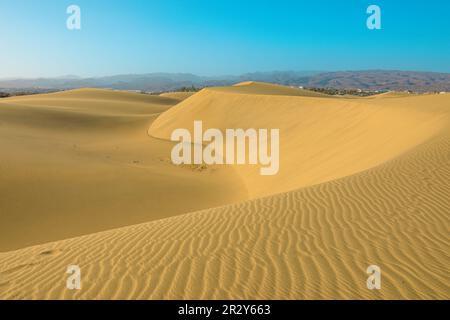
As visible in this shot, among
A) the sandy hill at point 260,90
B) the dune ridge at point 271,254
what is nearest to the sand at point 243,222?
the dune ridge at point 271,254

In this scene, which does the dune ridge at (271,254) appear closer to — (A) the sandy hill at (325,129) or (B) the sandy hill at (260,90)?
(A) the sandy hill at (325,129)

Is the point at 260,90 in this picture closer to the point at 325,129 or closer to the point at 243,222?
the point at 325,129

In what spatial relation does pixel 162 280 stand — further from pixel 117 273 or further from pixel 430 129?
pixel 430 129

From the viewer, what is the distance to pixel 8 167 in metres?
12.9

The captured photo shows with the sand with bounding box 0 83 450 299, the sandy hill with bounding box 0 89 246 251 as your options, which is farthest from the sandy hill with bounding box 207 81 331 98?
the sand with bounding box 0 83 450 299

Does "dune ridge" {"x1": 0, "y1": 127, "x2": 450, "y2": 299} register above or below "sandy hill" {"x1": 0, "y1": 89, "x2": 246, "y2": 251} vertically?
above

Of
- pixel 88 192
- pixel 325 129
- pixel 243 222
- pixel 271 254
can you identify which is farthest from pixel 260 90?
pixel 271 254

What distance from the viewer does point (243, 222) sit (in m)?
6.18

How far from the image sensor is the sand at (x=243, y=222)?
4.05m

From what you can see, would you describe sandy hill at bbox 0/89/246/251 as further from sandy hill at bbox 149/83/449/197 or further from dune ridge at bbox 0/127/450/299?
dune ridge at bbox 0/127/450/299

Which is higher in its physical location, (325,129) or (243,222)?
(325,129)

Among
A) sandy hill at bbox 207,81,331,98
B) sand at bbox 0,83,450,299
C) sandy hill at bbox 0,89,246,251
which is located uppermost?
sandy hill at bbox 207,81,331,98

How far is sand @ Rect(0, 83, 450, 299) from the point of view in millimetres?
4047
